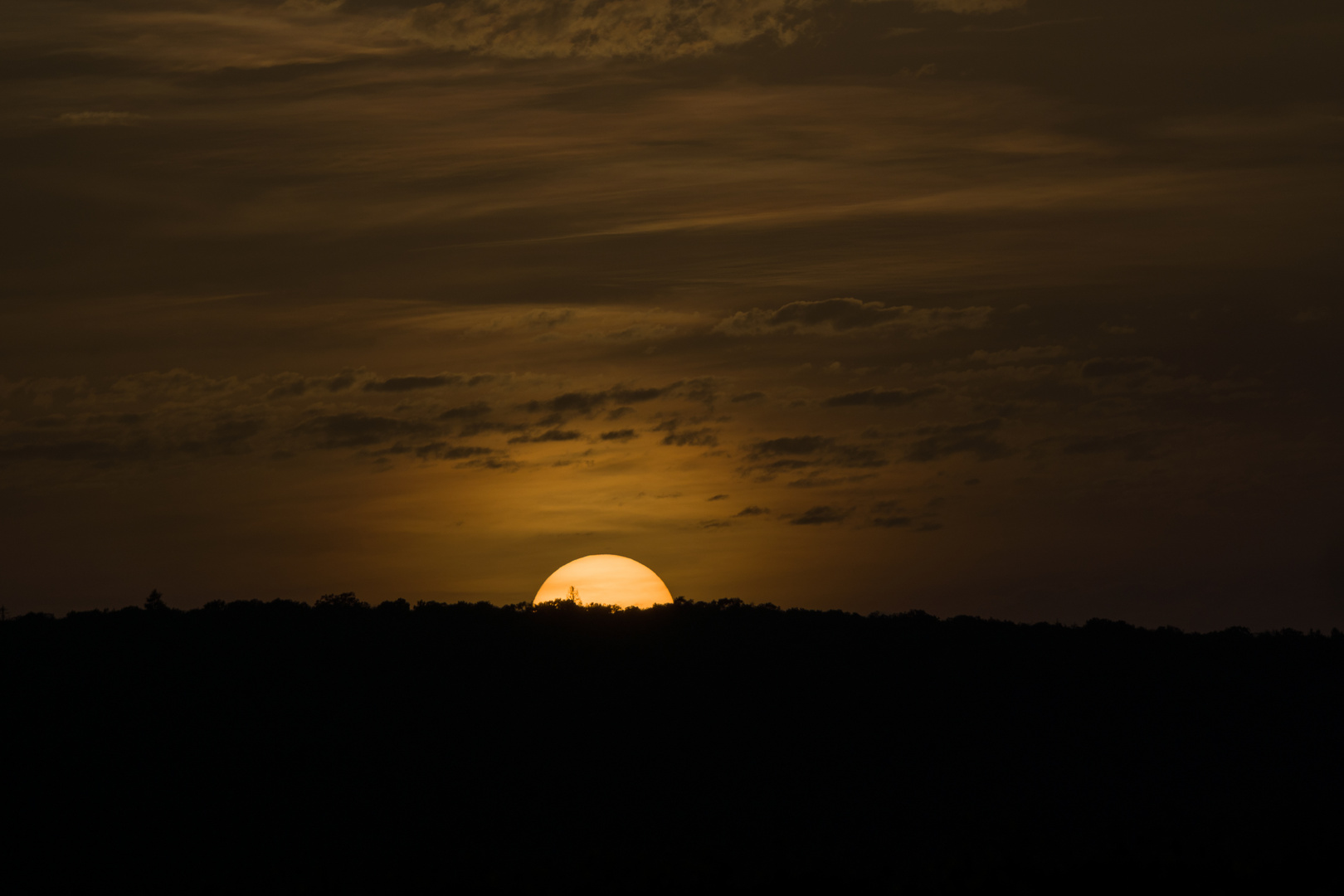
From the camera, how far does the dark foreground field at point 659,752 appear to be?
97.3 ft

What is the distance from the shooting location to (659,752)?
37.3m

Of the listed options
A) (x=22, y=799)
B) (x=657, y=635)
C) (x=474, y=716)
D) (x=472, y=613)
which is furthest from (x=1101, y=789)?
(x=22, y=799)

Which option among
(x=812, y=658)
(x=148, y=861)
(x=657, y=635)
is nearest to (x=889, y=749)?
(x=812, y=658)

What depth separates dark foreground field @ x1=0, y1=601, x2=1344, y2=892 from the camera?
29.7m

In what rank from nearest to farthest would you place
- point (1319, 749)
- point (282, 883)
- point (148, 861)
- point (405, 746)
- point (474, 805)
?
point (282, 883) < point (148, 861) < point (474, 805) < point (405, 746) < point (1319, 749)

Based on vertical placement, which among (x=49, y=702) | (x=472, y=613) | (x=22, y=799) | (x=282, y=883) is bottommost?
(x=282, y=883)

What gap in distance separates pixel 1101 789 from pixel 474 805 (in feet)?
53.6

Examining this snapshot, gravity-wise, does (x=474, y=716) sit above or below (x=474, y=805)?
above

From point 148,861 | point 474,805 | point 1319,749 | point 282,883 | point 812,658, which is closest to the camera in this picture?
point 282,883

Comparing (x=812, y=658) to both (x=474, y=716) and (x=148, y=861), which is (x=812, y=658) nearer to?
(x=474, y=716)

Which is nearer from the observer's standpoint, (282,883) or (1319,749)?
(282,883)

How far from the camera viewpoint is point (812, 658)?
4300 centimetres

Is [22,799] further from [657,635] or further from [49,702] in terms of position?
[657,635]

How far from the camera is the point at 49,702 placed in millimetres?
37656
